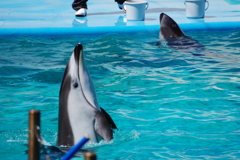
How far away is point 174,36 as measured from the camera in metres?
8.02

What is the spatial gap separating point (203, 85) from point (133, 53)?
206 cm

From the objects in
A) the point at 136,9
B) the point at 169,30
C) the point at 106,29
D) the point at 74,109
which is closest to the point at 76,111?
the point at 74,109

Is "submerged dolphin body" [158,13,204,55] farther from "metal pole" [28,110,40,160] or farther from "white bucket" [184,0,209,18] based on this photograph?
"metal pole" [28,110,40,160]

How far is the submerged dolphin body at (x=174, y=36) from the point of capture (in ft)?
24.9

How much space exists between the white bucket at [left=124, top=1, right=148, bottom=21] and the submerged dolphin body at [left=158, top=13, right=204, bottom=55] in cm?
62

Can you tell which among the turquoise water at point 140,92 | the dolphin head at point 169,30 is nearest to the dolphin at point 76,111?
the turquoise water at point 140,92

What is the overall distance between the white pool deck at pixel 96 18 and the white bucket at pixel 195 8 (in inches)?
5.2

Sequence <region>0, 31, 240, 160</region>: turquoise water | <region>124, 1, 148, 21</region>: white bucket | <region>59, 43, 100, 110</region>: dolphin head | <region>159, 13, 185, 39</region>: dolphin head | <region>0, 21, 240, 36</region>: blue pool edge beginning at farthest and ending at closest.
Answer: <region>124, 1, 148, 21</region>: white bucket → <region>0, 21, 240, 36</region>: blue pool edge → <region>159, 13, 185, 39</region>: dolphin head → <region>0, 31, 240, 160</region>: turquoise water → <region>59, 43, 100, 110</region>: dolphin head

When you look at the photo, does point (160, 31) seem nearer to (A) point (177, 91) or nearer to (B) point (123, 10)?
(B) point (123, 10)

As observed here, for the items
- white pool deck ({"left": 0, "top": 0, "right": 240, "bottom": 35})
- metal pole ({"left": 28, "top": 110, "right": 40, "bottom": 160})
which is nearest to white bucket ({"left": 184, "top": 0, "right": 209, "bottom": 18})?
white pool deck ({"left": 0, "top": 0, "right": 240, "bottom": 35})

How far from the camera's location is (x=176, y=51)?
724 cm

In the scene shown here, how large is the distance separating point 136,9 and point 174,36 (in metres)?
1.22

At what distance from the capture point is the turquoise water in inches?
146

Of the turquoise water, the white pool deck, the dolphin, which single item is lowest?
the turquoise water
